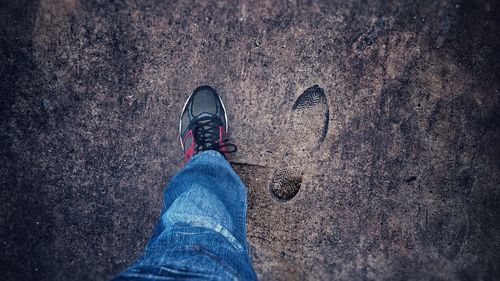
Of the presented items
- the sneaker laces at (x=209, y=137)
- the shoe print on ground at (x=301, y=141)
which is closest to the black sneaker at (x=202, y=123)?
the sneaker laces at (x=209, y=137)

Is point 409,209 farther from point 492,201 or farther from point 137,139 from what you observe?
point 137,139

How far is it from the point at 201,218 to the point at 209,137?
0.67 m

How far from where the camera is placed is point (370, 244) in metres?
2.10

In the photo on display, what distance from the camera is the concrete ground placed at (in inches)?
74.4

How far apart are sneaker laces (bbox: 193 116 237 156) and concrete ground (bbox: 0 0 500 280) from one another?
0.10m

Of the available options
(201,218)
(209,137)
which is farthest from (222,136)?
(201,218)

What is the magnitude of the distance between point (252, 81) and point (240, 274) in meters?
1.16

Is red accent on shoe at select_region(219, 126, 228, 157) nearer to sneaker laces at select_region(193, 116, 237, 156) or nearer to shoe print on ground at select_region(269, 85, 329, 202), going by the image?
sneaker laces at select_region(193, 116, 237, 156)

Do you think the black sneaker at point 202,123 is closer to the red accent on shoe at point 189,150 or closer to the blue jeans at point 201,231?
the red accent on shoe at point 189,150

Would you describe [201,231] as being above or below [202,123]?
below

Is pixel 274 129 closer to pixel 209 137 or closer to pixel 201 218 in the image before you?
pixel 209 137

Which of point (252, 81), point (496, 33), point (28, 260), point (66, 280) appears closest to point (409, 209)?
point (496, 33)

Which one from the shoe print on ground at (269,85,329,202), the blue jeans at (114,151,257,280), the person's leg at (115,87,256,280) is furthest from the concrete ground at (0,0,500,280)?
the blue jeans at (114,151,257,280)

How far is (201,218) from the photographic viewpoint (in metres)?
1.52
